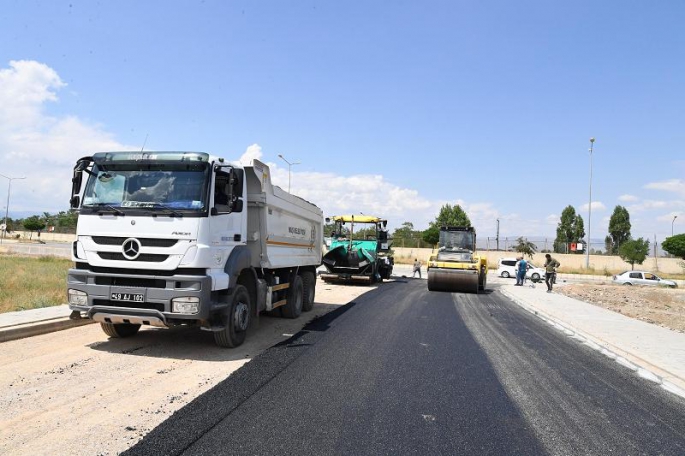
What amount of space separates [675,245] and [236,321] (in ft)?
188

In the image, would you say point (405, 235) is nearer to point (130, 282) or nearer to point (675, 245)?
point (675, 245)

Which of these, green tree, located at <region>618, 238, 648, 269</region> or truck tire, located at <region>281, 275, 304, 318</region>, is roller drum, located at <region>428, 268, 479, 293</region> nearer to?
truck tire, located at <region>281, 275, 304, 318</region>

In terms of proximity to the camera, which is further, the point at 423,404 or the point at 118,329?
the point at 118,329

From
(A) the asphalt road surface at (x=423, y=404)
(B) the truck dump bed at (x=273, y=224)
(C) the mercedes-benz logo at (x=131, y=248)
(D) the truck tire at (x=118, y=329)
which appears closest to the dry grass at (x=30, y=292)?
(D) the truck tire at (x=118, y=329)

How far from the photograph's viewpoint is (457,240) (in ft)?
71.3

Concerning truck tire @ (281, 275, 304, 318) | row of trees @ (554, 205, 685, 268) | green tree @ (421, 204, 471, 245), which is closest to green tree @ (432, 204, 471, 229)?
green tree @ (421, 204, 471, 245)

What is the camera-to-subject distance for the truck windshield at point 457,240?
21.7 meters

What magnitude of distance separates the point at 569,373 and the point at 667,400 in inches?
47.7

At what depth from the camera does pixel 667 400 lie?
5.53 m

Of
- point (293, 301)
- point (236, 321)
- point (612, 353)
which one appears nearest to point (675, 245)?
point (612, 353)

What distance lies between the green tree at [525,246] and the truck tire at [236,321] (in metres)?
50.1

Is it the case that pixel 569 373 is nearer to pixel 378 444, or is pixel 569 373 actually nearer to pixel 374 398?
pixel 374 398

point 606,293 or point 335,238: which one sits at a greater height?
point 335,238

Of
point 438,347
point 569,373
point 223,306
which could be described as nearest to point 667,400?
point 569,373
